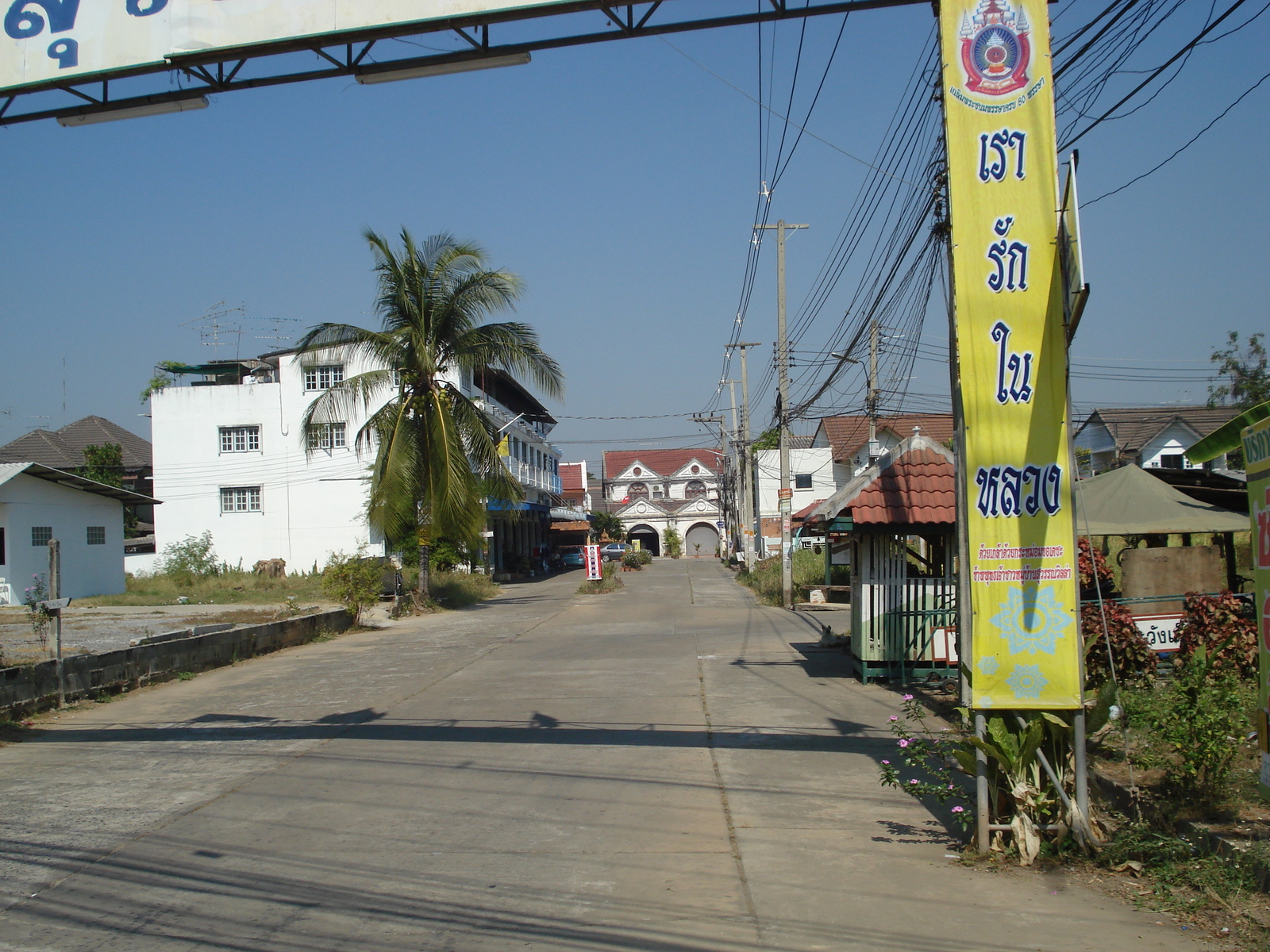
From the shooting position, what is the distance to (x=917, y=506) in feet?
37.7

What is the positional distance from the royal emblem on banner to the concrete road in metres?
4.63

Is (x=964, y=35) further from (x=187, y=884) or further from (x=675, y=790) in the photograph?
(x=187, y=884)

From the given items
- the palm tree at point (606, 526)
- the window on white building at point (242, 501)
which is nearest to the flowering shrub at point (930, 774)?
the window on white building at point (242, 501)

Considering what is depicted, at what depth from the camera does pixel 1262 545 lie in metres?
4.86

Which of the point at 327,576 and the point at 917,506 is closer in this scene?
the point at 917,506

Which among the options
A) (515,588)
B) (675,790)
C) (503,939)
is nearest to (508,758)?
(675,790)

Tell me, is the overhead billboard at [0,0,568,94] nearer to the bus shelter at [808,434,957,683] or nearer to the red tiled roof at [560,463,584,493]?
the bus shelter at [808,434,957,683]

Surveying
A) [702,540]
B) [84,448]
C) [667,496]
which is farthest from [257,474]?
[667,496]

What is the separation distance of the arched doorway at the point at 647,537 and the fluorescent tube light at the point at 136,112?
79.0 m

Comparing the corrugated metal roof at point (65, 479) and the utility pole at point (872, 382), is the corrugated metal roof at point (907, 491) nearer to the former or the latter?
the utility pole at point (872, 382)

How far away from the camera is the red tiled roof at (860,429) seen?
53.1 meters

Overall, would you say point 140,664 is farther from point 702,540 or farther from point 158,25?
point 702,540

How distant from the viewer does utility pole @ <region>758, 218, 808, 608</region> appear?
2659 cm

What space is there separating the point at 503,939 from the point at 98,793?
457 centimetres
